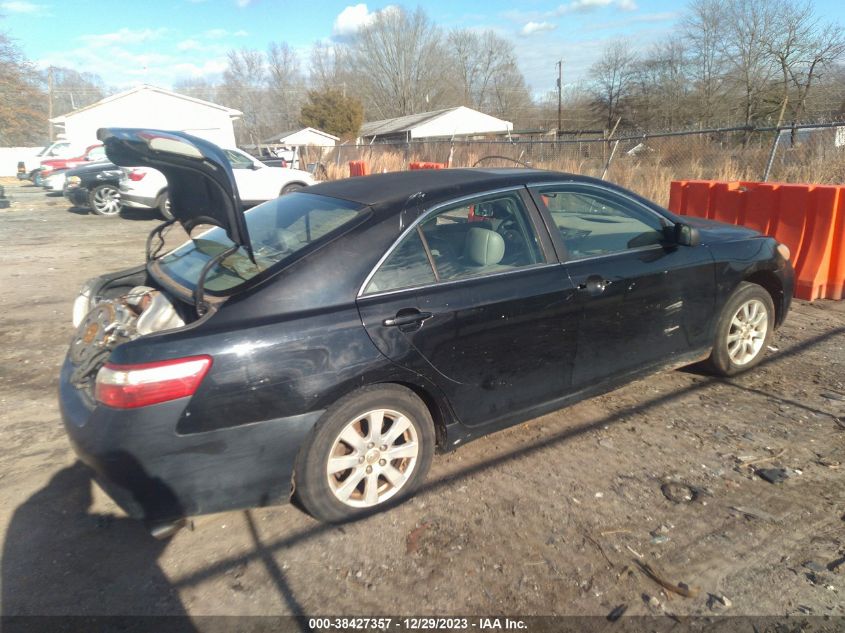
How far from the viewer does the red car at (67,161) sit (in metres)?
23.5

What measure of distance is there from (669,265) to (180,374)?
300 centimetres

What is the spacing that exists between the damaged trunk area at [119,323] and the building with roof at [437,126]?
4668 cm

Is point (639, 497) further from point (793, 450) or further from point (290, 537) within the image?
point (290, 537)

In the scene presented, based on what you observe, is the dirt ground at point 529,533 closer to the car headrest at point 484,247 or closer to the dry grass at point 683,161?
the car headrest at point 484,247

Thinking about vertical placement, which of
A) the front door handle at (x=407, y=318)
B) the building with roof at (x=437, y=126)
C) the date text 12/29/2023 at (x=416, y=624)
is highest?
the building with roof at (x=437, y=126)

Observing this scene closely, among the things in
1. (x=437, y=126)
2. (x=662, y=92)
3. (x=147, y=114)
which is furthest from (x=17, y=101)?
(x=662, y=92)

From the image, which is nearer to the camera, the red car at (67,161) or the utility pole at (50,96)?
the red car at (67,161)

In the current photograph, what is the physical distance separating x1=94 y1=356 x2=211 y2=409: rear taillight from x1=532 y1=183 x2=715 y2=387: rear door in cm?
211

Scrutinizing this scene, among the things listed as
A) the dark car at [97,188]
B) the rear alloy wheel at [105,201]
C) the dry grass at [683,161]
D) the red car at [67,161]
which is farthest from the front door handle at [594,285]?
the red car at [67,161]

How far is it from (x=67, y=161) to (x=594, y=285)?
89.3 feet

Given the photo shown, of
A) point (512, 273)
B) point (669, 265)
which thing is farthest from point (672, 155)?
point (512, 273)

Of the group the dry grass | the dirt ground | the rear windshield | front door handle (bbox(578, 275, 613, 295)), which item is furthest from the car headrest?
the dry grass

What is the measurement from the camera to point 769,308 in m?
4.56

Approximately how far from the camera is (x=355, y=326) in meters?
2.79
